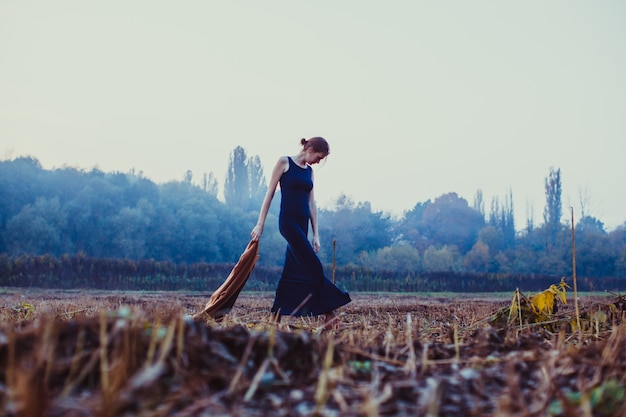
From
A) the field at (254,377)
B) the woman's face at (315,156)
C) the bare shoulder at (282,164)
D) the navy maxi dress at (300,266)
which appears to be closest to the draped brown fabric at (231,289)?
the navy maxi dress at (300,266)

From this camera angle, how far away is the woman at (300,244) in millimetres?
5922

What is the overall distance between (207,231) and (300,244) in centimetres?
5050

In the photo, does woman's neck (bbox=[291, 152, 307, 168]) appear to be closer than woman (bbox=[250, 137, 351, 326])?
No

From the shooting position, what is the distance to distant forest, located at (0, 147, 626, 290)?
49.2 meters

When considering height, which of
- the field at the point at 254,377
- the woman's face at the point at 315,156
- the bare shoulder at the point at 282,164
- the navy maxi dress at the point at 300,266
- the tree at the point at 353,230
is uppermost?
the tree at the point at 353,230

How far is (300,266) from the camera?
239 inches

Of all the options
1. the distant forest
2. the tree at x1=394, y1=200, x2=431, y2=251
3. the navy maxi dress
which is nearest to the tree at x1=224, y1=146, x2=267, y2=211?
the distant forest

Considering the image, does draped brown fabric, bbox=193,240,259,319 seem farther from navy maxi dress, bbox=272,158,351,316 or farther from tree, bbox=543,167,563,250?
tree, bbox=543,167,563,250

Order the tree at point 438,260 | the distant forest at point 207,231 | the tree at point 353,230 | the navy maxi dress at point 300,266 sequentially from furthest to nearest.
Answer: the tree at point 353,230, the tree at point 438,260, the distant forest at point 207,231, the navy maxi dress at point 300,266

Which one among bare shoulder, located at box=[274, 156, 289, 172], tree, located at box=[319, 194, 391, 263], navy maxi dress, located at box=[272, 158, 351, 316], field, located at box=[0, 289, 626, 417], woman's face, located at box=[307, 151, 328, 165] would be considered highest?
tree, located at box=[319, 194, 391, 263]

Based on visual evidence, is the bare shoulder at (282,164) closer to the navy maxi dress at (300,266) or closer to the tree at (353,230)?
the navy maxi dress at (300,266)

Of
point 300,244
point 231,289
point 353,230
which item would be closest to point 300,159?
point 300,244

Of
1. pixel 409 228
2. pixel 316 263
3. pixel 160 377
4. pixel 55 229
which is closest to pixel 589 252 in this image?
pixel 409 228

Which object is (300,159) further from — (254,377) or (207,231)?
(207,231)
